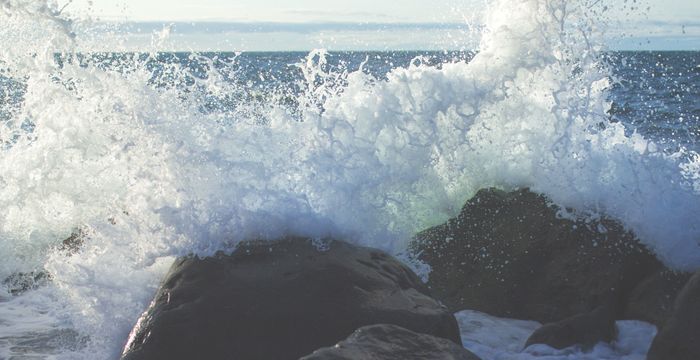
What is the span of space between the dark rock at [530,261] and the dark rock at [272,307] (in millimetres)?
992

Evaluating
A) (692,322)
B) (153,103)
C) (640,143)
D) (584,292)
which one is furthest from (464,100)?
(692,322)

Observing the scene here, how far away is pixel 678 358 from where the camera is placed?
3.76 meters

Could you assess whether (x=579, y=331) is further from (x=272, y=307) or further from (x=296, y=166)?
(x=296, y=166)

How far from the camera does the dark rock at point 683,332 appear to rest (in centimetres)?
374

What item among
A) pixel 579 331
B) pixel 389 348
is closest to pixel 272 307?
pixel 389 348

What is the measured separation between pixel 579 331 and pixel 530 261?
3.03ft

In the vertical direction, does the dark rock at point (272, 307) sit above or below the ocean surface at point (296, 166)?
below

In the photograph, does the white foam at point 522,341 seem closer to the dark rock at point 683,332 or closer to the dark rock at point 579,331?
the dark rock at point 579,331

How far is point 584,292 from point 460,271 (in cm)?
89

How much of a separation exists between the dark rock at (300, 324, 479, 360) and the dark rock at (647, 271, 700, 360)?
1.33 meters

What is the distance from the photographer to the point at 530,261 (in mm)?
5289

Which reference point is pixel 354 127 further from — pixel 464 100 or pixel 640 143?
pixel 640 143

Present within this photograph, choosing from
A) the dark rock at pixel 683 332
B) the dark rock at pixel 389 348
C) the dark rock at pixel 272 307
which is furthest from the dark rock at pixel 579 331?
the dark rock at pixel 389 348

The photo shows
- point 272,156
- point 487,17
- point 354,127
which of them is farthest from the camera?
point 487,17
